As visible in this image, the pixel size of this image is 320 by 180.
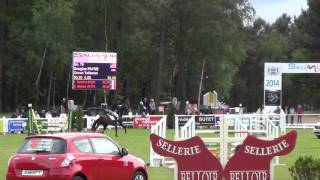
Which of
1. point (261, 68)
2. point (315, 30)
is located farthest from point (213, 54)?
point (261, 68)

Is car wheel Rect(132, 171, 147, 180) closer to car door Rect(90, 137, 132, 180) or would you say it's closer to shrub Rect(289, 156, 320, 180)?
car door Rect(90, 137, 132, 180)

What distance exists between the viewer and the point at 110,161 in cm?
1550

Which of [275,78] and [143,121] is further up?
[275,78]

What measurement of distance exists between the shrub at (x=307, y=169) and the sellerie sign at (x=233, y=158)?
0.44 m

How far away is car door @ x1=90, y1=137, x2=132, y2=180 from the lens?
50.2ft

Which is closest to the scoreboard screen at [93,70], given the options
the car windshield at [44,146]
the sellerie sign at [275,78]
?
the sellerie sign at [275,78]

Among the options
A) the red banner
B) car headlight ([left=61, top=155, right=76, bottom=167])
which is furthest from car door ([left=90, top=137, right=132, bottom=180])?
the red banner

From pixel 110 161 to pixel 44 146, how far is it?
4.95 feet

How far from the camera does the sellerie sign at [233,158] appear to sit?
12.6 m

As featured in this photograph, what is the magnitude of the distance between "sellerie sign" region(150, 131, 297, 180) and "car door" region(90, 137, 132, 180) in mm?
2980

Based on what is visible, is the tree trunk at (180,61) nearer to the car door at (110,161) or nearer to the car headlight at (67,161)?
the car door at (110,161)

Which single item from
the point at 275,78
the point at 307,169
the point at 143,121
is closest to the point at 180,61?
the point at 143,121

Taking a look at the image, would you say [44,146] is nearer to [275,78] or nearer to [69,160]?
[69,160]

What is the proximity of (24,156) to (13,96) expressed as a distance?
6638 centimetres
